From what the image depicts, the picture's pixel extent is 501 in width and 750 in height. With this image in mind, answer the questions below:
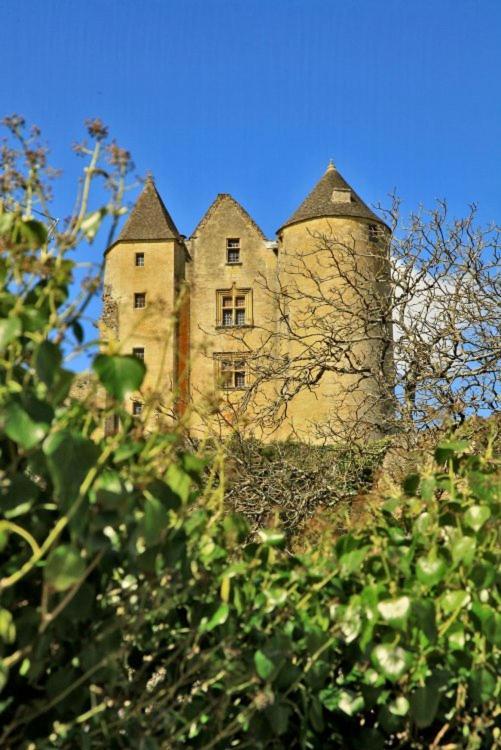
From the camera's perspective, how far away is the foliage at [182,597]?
1872 mm

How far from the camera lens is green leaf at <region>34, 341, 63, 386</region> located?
1811 mm

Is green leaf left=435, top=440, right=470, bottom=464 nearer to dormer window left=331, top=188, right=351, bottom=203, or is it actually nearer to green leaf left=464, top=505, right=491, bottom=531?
green leaf left=464, top=505, right=491, bottom=531

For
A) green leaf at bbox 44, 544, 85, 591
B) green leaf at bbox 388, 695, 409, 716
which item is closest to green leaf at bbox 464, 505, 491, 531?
green leaf at bbox 388, 695, 409, 716

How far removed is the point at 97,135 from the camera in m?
2.24

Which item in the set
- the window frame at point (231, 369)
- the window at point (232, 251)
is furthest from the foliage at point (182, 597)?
the window at point (232, 251)

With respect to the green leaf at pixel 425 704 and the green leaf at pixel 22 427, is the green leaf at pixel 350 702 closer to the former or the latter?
the green leaf at pixel 425 704

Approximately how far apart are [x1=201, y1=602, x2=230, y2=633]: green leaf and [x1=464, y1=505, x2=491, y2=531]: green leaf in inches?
27.5

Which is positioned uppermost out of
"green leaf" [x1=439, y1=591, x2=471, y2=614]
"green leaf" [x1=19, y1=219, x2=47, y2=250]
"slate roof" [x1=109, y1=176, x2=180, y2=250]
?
"slate roof" [x1=109, y1=176, x2=180, y2=250]

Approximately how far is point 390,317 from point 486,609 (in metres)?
9.21

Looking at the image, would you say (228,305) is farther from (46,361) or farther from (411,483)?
(46,361)

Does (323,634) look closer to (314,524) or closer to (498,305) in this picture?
(314,524)

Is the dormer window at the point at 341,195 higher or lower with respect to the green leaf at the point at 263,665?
higher

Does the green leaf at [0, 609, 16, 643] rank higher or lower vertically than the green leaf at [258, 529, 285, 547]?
lower

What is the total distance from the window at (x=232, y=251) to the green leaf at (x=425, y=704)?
3722 cm
